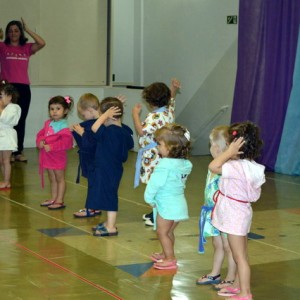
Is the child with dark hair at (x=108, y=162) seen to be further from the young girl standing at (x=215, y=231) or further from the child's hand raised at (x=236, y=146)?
the child's hand raised at (x=236, y=146)

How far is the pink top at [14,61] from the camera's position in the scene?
11.5 metres

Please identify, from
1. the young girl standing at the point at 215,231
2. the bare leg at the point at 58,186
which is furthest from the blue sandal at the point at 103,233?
the young girl standing at the point at 215,231

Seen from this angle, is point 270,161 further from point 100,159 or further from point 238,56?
point 100,159

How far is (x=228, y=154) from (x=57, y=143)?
11.3ft

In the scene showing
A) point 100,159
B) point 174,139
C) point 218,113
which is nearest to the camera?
point 174,139

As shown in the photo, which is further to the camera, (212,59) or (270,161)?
(212,59)

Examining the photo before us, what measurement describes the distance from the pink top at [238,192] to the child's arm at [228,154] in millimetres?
37

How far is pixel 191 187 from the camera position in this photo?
9.53 meters

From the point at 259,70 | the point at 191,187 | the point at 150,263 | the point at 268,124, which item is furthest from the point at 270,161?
the point at 150,263

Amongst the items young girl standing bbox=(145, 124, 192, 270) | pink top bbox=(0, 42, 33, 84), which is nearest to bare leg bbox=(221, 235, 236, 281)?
young girl standing bbox=(145, 124, 192, 270)

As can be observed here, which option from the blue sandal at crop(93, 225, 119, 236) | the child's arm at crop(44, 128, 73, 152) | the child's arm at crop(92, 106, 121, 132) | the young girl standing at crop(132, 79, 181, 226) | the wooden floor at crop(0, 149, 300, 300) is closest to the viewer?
the wooden floor at crop(0, 149, 300, 300)

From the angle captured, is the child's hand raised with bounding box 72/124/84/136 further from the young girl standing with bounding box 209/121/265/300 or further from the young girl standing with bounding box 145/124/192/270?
the young girl standing with bounding box 209/121/265/300

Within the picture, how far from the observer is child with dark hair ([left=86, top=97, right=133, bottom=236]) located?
265 inches

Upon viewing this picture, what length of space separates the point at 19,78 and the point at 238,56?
10.5 ft
